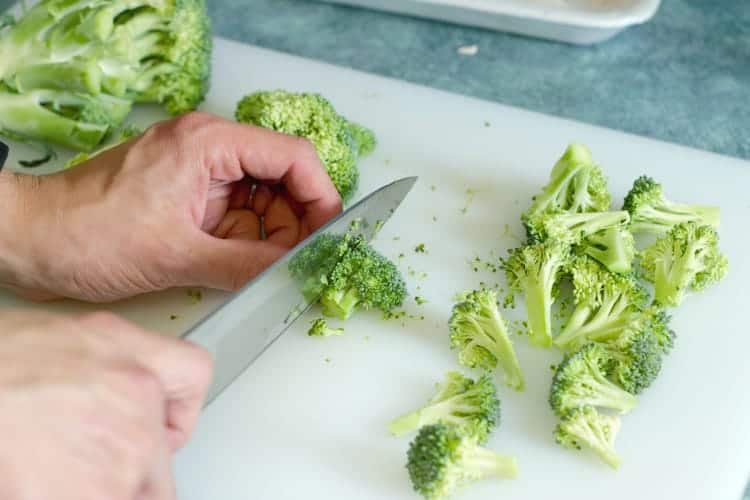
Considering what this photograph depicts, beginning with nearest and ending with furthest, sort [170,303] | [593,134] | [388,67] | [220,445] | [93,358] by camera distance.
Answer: [93,358] → [220,445] → [170,303] → [593,134] → [388,67]

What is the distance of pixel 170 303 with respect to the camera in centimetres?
199

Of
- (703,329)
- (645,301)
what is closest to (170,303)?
(645,301)

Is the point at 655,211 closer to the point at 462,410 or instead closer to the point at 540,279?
the point at 540,279

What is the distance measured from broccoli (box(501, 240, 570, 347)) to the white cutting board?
55mm

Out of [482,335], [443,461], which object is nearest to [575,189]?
[482,335]

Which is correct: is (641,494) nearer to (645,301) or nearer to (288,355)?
(645,301)

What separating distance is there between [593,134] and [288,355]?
Answer: 36.7 inches

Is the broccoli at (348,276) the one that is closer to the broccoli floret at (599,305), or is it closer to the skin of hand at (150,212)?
the skin of hand at (150,212)

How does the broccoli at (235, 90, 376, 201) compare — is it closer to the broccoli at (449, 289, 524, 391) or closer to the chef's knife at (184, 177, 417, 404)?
the chef's knife at (184, 177, 417, 404)

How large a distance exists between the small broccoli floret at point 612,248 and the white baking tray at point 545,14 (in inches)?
31.5

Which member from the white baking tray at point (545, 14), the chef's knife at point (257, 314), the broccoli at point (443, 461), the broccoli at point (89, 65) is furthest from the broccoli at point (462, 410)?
the white baking tray at point (545, 14)

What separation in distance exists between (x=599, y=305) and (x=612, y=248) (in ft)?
0.41

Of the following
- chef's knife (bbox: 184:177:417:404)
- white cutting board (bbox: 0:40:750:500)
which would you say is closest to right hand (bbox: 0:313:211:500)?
chef's knife (bbox: 184:177:417:404)

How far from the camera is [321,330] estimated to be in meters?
1.88
